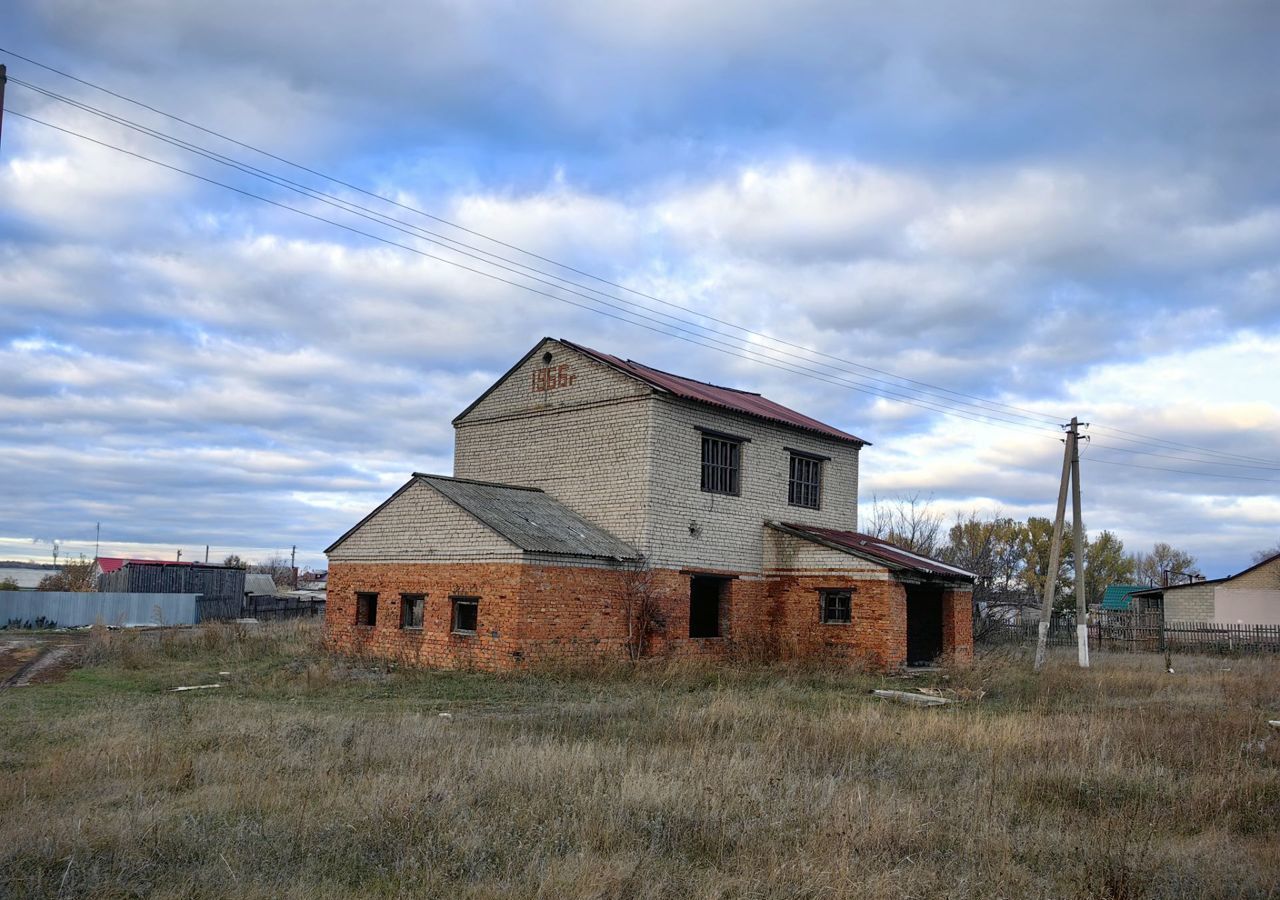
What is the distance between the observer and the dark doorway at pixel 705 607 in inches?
965

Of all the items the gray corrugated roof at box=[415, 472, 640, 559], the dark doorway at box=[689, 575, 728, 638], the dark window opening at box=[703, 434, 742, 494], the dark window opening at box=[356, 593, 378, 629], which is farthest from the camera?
the dark doorway at box=[689, 575, 728, 638]

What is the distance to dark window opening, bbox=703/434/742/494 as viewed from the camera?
24.0 metres

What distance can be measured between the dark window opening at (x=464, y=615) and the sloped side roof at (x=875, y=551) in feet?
26.8

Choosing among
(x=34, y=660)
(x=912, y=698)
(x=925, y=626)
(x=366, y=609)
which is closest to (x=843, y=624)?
(x=925, y=626)

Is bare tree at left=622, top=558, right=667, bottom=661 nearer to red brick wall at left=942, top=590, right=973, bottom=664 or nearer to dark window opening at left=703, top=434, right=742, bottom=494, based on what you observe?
dark window opening at left=703, top=434, right=742, bottom=494

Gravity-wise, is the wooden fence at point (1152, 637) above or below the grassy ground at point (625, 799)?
below

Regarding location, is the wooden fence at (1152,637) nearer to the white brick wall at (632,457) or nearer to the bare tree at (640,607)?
the white brick wall at (632,457)

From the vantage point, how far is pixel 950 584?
80.2 ft

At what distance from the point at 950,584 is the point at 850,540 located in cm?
262

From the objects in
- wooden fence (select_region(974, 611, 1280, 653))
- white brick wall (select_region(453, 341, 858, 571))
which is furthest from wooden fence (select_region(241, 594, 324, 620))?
wooden fence (select_region(974, 611, 1280, 653))

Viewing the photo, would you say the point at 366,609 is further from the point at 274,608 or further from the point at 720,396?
the point at 274,608

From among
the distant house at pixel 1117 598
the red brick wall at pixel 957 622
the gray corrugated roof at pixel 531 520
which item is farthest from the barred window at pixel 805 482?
the distant house at pixel 1117 598

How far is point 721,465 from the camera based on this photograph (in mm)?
24391

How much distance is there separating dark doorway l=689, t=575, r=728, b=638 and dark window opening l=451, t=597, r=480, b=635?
6.02 meters
